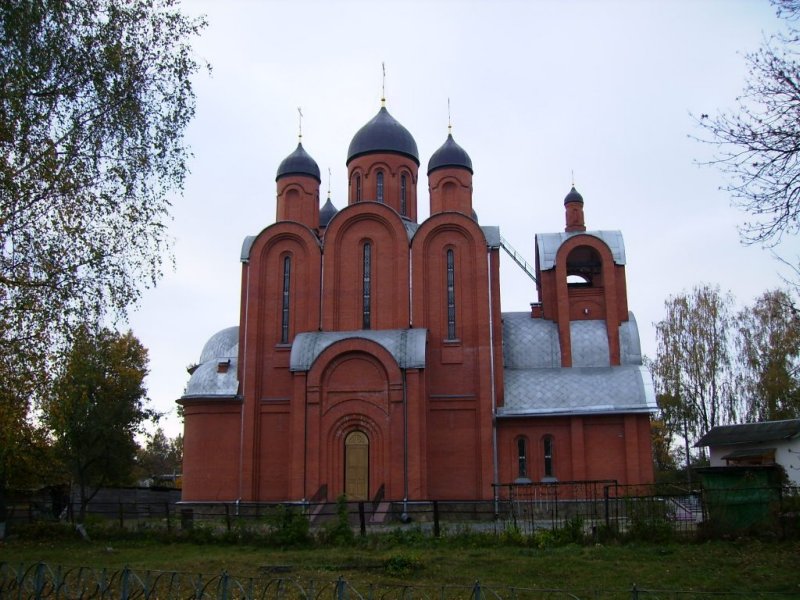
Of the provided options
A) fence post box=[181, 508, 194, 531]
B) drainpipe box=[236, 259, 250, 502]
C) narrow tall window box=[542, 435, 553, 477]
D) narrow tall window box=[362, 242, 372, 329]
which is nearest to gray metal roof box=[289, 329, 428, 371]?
narrow tall window box=[362, 242, 372, 329]

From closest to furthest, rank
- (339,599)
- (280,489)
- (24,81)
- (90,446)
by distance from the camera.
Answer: (339,599) < (24,81) < (280,489) < (90,446)

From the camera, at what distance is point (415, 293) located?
23312mm

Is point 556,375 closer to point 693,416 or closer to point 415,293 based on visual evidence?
point 415,293

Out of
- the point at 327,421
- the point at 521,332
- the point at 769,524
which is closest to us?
the point at 769,524

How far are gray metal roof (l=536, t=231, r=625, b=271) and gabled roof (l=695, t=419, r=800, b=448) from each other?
26.6 ft

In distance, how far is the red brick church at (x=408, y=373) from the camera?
21.4 m

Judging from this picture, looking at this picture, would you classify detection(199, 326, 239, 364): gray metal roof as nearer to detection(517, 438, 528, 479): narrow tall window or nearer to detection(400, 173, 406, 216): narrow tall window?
detection(400, 173, 406, 216): narrow tall window

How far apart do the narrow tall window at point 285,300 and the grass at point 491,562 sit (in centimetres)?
948

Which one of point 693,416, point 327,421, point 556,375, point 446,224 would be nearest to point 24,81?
point 327,421

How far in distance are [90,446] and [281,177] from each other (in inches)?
439

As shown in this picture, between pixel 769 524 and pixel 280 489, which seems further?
pixel 280 489

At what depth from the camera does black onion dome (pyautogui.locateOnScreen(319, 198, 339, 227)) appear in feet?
104

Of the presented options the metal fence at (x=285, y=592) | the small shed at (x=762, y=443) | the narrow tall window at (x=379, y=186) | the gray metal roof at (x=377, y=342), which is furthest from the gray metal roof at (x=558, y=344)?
the metal fence at (x=285, y=592)

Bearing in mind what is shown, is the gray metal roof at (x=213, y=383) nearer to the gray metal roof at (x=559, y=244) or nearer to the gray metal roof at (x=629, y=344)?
the gray metal roof at (x=559, y=244)
